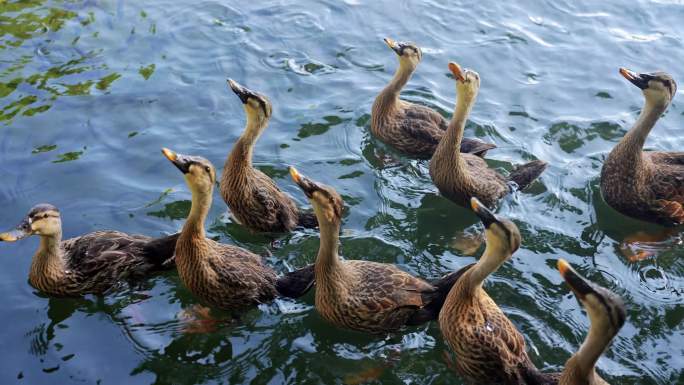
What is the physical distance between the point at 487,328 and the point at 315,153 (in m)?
3.65

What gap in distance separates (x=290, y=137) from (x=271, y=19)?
10.1 feet

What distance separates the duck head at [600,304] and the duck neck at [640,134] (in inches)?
130

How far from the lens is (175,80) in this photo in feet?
31.8

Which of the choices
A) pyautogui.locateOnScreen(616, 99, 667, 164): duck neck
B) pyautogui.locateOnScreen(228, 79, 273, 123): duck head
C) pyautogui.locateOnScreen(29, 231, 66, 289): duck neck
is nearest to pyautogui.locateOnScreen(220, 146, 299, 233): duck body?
pyautogui.locateOnScreen(228, 79, 273, 123): duck head

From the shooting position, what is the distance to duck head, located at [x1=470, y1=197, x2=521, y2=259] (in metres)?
5.51

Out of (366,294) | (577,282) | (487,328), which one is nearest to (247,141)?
(366,294)

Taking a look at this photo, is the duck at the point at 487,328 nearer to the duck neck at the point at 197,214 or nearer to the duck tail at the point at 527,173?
the duck neck at the point at 197,214

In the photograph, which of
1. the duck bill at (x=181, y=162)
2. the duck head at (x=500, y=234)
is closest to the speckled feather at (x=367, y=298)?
the duck head at (x=500, y=234)

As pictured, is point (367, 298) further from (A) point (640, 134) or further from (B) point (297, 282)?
(A) point (640, 134)

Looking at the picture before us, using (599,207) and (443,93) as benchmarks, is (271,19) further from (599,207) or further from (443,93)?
(599,207)

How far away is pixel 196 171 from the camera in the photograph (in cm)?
609

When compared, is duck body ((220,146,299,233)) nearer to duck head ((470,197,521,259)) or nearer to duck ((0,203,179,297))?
duck ((0,203,179,297))

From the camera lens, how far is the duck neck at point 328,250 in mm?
6008

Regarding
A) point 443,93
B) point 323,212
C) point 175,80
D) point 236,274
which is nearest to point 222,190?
point 236,274
